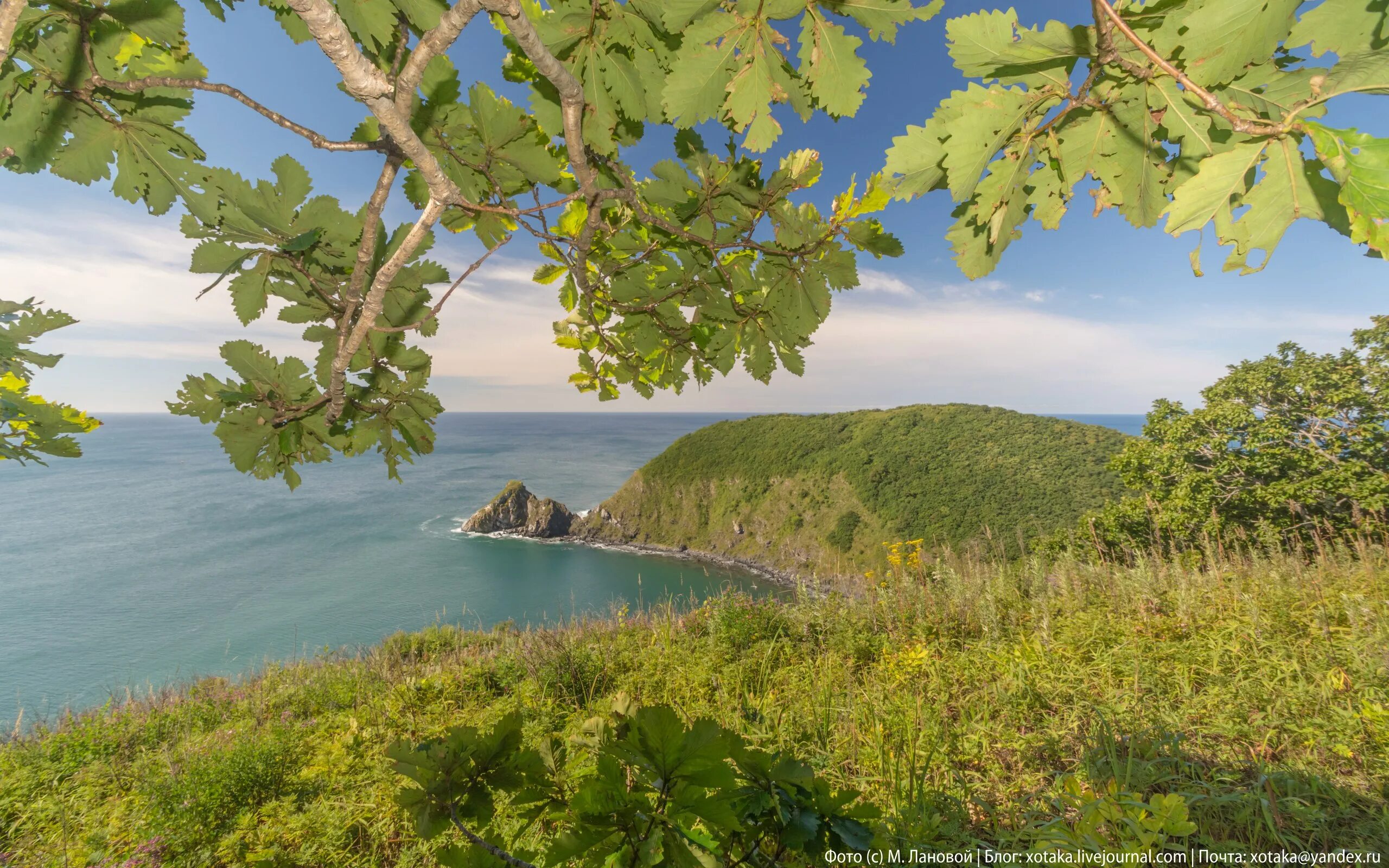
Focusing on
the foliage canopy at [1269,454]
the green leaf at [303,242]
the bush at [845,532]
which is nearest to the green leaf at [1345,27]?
the green leaf at [303,242]

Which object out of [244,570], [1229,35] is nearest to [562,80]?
[1229,35]

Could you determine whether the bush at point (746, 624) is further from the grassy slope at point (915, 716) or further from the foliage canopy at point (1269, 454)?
the foliage canopy at point (1269, 454)

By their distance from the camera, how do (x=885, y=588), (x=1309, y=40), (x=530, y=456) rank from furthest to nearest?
1. (x=530, y=456)
2. (x=885, y=588)
3. (x=1309, y=40)

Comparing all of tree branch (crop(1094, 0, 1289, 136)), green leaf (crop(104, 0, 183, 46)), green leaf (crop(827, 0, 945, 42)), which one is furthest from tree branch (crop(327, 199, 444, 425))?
tree branch (crop(1094, 0, 1289, 136))

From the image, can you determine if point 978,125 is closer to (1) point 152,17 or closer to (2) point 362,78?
(2) point 362,78

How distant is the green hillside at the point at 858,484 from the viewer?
33.9 m

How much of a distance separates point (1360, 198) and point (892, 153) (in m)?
0.62

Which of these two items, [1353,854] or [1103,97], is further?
[1353,854]

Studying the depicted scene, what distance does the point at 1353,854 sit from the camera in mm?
1778

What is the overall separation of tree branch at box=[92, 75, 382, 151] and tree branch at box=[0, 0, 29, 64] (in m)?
0.09

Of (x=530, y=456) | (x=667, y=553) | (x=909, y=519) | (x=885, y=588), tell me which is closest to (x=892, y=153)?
(x=885, y=588)

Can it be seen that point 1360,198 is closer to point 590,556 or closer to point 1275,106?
point 1275,106

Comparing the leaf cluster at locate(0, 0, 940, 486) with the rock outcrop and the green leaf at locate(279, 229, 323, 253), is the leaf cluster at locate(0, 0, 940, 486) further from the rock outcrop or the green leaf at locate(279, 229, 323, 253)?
the rock outcrop

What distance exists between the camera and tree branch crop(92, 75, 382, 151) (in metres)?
0.83
